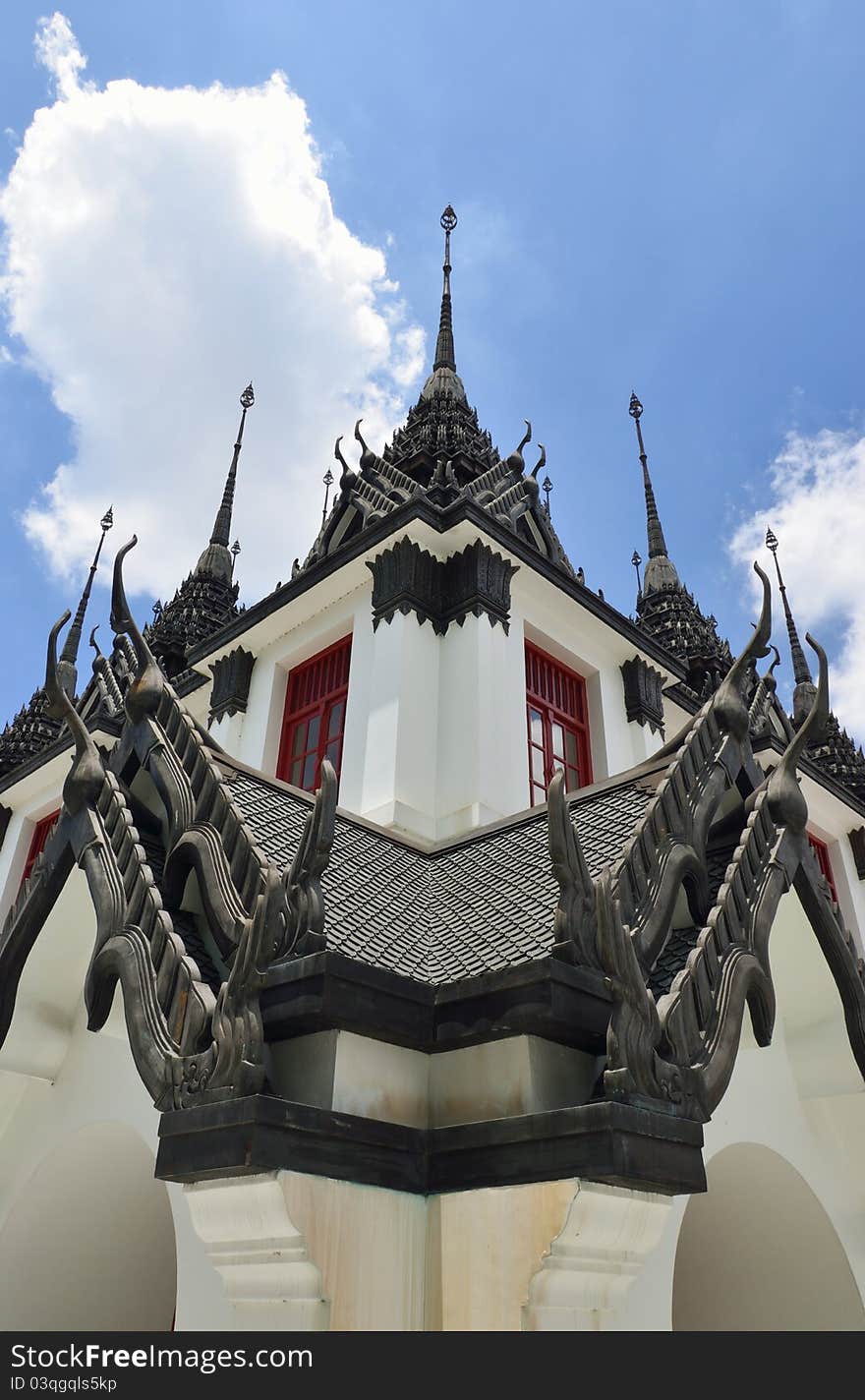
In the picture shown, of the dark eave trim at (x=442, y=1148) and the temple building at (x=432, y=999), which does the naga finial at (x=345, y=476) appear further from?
the dark eave trim at (x=442, y=1148)

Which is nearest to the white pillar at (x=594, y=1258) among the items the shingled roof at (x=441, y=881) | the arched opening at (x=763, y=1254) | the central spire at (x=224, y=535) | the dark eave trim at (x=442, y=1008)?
the dark eave trim at (x=442, y=1008)

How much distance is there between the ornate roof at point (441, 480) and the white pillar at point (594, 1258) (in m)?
7.56

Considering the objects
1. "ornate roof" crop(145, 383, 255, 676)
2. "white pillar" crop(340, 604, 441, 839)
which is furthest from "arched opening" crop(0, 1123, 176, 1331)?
"ornate roof" crop(145, 383, 255, 676)

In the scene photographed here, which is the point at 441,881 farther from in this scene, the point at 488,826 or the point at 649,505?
the point at 649,505

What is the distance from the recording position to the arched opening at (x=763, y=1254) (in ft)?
20.6

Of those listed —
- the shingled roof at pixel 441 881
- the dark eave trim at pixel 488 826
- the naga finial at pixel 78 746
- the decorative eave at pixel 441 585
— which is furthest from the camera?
the decorative eave at pixel 441 585

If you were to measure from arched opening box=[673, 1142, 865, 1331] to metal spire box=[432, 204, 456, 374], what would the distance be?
40.5 feet

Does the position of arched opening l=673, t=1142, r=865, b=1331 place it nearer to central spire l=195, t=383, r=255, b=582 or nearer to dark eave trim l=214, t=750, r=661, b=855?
dark eave trim l=214, t=750, r=661, b=855

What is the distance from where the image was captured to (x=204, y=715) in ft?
44.2

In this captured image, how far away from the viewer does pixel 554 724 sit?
1098cm

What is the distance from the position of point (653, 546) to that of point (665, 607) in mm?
2842

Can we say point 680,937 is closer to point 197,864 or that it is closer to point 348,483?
point 197,864

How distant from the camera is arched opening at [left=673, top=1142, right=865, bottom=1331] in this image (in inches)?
247
